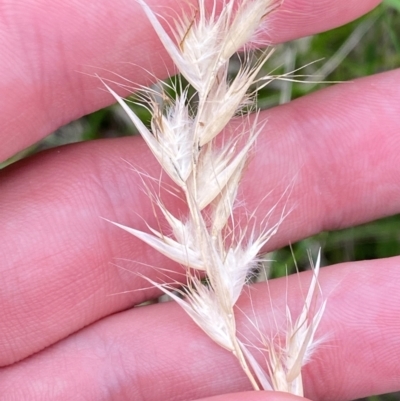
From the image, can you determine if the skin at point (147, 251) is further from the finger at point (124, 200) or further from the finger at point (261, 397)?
the finger at point (261, 397)

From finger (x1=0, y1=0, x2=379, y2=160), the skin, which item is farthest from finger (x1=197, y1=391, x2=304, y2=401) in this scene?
finger (x1=0, y1=0, x2=379, y2=160)

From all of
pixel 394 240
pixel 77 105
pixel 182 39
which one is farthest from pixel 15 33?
pixel 394 240

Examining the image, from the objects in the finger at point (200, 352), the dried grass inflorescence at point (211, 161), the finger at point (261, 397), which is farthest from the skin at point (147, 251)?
the finger at point (261, 397)

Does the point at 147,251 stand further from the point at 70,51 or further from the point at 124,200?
the point at 70,51

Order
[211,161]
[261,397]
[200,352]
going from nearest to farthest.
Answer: [261,397] < [211,161] < [200,352]

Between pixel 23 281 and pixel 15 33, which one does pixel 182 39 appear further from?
pixel 23 281

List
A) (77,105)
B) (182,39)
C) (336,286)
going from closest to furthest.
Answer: (182,39) → (77,105) → (336,286)

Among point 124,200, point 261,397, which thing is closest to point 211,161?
point 124,200

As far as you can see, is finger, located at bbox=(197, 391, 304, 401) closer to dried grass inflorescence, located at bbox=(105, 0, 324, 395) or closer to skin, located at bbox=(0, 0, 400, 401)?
dried grass inflorescence, located at bbox=(105, 0, 324, 395)
